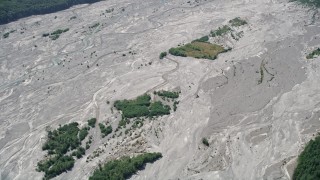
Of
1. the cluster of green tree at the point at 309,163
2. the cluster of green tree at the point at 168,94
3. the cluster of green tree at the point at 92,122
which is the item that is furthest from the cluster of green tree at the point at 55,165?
the cluster of green tree at the point at 309,163

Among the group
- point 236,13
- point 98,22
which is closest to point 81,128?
point 98,22

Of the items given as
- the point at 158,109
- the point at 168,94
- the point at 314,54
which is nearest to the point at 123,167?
the point at 158,109

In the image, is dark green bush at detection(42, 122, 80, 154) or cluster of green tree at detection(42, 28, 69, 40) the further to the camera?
cluster of green tree at detection(42, 28, 69, 40)

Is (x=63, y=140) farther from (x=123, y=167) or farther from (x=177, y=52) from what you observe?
(x=177, y=52)

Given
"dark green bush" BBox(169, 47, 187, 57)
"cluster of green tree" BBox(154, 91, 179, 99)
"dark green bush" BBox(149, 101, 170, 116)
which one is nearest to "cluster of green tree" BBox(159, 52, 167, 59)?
"dark green bush" BBox(169, 47, 187, 57)

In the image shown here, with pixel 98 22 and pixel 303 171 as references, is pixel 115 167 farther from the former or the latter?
pixel 98 22

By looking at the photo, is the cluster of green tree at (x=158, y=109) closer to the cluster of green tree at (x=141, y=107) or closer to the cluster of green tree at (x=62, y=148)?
the cluster of green tree at (x=141, y=107)

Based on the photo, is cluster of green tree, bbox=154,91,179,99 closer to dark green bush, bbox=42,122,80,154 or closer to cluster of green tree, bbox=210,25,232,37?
dark green bush, bbox=42,122,80,154
